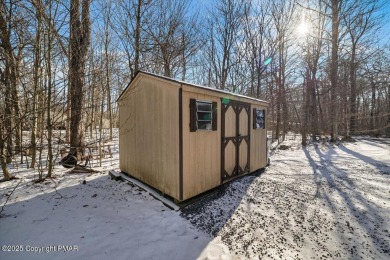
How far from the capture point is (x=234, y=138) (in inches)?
208

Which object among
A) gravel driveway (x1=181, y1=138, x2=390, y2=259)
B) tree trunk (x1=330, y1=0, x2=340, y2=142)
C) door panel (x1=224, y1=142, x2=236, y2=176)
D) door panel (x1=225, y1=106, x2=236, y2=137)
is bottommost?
gravel driveway (x1=181, y1=138, x2=390, y2=259)

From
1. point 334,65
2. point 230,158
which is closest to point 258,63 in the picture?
point 334,65

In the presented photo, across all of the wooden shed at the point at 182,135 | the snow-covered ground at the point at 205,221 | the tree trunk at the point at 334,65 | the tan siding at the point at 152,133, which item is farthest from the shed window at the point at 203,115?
the tree trunk at the point at 334,65

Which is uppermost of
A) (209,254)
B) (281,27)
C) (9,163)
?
(281,27)

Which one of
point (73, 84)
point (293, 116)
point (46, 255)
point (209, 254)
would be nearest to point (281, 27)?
point (293, 116)

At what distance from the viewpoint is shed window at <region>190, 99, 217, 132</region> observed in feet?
12.9

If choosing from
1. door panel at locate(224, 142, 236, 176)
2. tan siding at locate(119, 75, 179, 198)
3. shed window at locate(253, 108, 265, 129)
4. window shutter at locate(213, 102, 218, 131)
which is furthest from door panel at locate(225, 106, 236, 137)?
tan siding at locate(119, 75, 179, 198)

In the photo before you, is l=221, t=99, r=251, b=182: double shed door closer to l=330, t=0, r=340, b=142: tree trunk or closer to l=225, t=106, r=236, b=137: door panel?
l=225, t=106, r=236, b=137: door panel

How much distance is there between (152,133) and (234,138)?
2193 millimetres

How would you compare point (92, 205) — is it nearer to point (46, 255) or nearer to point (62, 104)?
point (46, 255)

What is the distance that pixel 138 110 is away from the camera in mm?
5020

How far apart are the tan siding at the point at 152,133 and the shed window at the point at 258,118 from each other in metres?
3.24

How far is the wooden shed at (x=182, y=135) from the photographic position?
153 inches

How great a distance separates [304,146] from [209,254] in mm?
11609
